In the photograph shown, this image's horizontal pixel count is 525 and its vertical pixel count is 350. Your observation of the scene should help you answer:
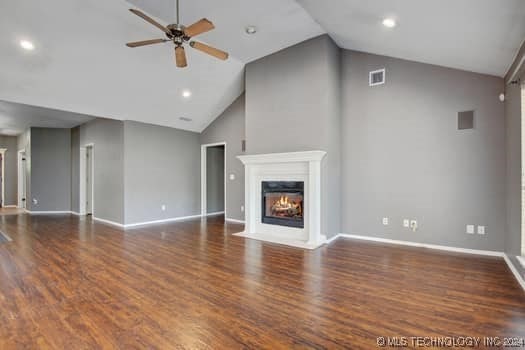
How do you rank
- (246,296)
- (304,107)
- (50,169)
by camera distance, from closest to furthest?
(246,296) → (304,107) → (50,169)

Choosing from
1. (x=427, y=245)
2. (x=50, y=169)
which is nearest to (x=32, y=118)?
(x=50, y=169)

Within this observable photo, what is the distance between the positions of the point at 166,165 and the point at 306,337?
604 centimetres

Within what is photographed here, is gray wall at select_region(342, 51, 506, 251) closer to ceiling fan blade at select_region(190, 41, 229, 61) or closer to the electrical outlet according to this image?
the electrical outlet

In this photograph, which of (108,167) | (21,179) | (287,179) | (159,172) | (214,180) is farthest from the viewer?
(21,179)

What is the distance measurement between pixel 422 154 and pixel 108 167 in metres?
6.85

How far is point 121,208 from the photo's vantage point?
633cm

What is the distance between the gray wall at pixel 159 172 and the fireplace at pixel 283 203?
9.80 feet

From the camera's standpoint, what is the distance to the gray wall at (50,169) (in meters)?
8.82

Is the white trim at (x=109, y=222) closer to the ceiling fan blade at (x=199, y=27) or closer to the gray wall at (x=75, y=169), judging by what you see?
the gray wall at (x=75, y=169)

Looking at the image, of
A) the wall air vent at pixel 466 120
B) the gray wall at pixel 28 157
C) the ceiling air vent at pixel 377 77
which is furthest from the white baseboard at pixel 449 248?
the gray wall at pixel 28 157

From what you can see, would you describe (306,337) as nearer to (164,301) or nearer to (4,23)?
(164,301)

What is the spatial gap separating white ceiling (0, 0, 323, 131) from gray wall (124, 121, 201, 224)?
26.6 inches

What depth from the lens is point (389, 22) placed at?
329 cm

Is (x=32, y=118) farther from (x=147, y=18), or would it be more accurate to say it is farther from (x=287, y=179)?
(x=287, y=179)
